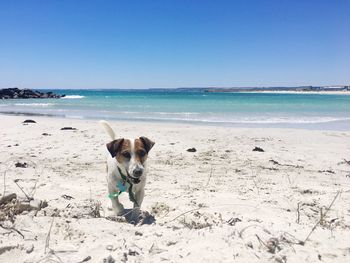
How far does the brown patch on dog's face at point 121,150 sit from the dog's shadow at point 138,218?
0.66m

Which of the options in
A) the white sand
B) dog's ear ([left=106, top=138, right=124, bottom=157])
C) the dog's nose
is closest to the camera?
the white sand

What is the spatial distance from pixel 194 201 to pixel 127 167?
144 cm

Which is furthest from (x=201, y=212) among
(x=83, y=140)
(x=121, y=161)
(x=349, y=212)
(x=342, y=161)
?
(x=83, y=140)

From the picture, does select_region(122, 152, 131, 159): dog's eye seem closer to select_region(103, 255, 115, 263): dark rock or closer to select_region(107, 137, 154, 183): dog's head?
select_region(107, 137, 154, 183): dog's head

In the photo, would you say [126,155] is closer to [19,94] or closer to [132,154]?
[132,154]

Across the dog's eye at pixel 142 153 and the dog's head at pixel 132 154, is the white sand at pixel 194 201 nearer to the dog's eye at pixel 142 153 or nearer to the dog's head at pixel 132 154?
the dog's head at pixel 132 154

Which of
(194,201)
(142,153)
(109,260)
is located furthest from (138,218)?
(109,260)

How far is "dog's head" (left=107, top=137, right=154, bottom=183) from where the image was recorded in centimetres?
402

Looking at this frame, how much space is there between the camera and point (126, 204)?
216 inches

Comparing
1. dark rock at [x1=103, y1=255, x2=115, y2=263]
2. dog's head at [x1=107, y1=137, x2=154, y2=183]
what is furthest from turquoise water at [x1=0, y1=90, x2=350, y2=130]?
dark rock at [x1=103, y1=255, x2=115, y2=263]

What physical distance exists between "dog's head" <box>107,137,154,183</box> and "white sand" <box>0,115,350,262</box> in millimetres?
568

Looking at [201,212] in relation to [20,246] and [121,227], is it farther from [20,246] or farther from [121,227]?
[20,246]

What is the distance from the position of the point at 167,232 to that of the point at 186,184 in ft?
10.0

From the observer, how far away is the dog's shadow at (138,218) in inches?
166
